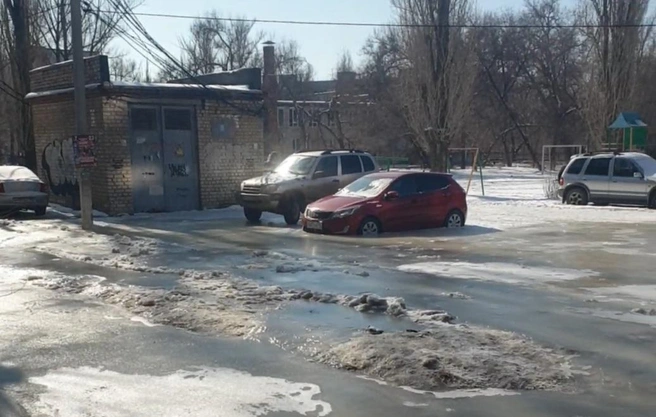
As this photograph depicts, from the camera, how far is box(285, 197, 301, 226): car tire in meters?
19.3

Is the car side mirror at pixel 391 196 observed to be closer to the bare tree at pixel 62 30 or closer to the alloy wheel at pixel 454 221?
the alloy wheel at pixel 454 221

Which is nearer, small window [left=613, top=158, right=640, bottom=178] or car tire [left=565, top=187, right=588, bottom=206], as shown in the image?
small window [left=613, top=158, right=640, bottom=178]

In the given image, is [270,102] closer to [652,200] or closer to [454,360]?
[652,200]

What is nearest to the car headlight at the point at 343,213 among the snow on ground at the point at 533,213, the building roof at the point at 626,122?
the snow on ground at the point at 533,213

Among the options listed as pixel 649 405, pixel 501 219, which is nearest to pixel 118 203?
pixel 501 219

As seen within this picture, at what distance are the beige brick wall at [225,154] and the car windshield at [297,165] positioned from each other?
4.07 meters

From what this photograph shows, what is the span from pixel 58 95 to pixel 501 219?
14.8 meters

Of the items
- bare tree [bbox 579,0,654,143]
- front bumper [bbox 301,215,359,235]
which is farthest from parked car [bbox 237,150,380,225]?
bare tree [bbox 579,0,654,143]

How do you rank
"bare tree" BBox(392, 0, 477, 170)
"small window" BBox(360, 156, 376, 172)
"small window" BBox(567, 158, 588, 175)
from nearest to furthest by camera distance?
1. "small window" BBox(360, 156, 376, 172)
2. "small window" BBox(567, 158, 588, 175)
3. "bare tree" BBox(392, 0, 477, 170)

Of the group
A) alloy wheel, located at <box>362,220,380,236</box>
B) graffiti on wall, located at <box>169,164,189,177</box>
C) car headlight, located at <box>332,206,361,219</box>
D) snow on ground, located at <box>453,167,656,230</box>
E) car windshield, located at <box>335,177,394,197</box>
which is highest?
graffiti on wall, located at <box>169,164,189,177</box>

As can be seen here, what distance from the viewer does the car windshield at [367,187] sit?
56.3 ft

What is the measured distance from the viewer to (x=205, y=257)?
1330 centimetres

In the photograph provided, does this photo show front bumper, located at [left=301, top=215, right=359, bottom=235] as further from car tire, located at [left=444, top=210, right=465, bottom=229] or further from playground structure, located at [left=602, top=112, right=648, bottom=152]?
playground structure, located at [left=602, top=112, right=648, bottom=152]

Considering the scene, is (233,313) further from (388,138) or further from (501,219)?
(388,138)
